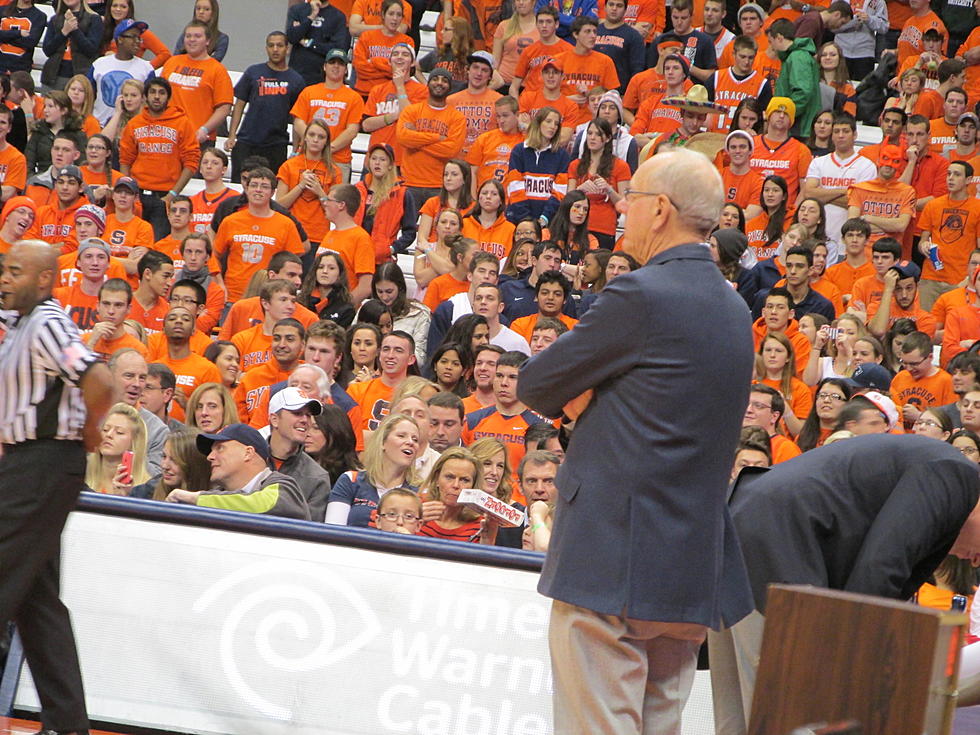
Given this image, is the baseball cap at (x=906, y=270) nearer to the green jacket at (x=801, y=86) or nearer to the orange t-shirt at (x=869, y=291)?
the orange t-shirt at (x=869, y=291)

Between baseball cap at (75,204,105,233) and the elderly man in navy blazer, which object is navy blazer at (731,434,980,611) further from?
baseball cap at (75,204,105,233)

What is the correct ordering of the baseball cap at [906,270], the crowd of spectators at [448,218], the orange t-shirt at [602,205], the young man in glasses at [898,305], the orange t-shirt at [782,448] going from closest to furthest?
the crowd of spectators at [448,218] < the orange t-shirt at [782,448] < the young man in glasses at [898,305] < the baseball cap at [906,270] < the orange t-shirt at [602,205]

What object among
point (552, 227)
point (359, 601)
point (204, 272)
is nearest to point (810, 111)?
point (552, 227)

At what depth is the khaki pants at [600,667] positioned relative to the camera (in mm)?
3131

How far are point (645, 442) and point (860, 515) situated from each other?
3.08ft

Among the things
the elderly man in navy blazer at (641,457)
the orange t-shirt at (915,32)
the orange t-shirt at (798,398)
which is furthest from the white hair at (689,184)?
the orange t-shirt at (915,32)

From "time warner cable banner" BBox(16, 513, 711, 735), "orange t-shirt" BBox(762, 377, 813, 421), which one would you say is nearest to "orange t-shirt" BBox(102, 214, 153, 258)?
"orange t-shirt" BBox(762, 377, 813, 421)

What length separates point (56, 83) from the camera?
49.8 feet

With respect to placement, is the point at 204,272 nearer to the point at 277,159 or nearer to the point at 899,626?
the point at 277,159

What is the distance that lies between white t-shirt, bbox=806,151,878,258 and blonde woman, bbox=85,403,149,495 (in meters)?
7.23

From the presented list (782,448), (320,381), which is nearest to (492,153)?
(320,381)

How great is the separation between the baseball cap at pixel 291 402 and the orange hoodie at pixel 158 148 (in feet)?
21.7

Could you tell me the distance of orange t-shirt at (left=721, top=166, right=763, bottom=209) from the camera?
41.1 ft

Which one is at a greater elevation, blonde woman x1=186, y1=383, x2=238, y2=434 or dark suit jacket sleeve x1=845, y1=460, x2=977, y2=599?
dark suit jacket sleeve x1=845, y1=460, x2=977, y2=599
